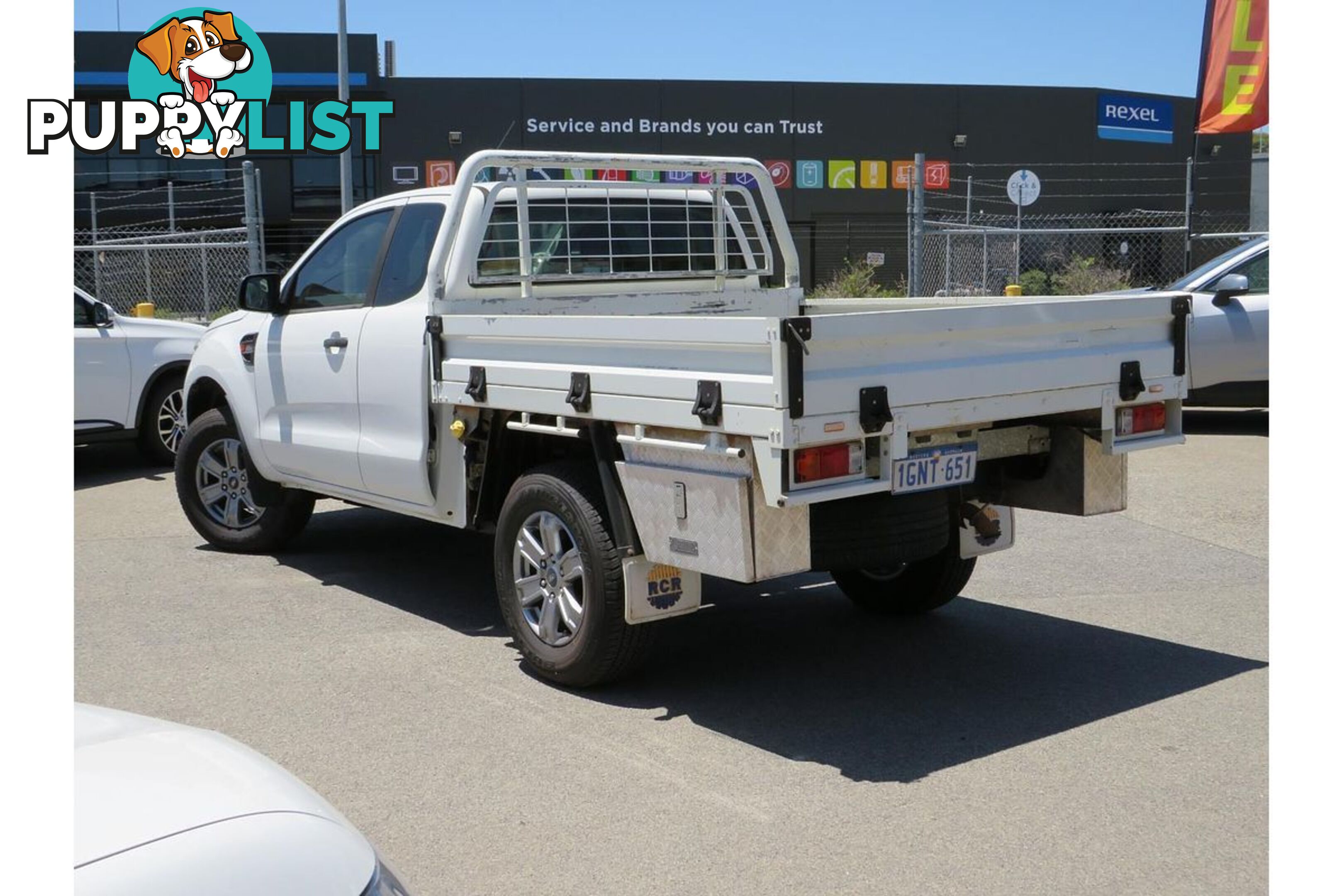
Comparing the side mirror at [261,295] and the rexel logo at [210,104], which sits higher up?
the rexel logo at [210,104]

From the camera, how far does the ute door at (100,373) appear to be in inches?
455

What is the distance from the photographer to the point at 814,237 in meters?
32.0

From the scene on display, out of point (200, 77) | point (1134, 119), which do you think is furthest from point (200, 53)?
point (1134, 119)

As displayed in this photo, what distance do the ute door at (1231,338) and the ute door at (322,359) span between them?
7990 mm

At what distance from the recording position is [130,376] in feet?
38.9

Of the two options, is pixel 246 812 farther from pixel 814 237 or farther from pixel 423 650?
pixel 814 237

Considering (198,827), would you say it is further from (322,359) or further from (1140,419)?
(322,359)

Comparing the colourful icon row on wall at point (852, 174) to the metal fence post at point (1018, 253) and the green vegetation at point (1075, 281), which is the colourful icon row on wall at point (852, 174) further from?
the green vegetation at point (1075, 281)

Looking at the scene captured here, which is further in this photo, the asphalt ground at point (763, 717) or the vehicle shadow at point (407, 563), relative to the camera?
the vehicle shadow at point (407, 563)

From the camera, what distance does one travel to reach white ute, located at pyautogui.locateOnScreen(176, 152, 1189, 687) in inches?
197

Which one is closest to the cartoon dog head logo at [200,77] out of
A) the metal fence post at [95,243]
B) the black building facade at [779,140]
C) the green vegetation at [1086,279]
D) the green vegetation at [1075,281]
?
the black building facade at [779,140]

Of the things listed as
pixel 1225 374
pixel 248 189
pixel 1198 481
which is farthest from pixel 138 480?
pixel 1225 374

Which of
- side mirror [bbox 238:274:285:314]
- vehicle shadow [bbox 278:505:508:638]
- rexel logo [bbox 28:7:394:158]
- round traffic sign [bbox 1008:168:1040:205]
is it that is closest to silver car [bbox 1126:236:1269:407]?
vehicle shadow [bbox 278:505:508:638]

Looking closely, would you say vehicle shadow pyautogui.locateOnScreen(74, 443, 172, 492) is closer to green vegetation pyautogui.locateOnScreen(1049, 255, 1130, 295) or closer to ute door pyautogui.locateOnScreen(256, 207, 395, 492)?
ute door pyautogui.locateOnScreen(256, 207, 395, 492)
